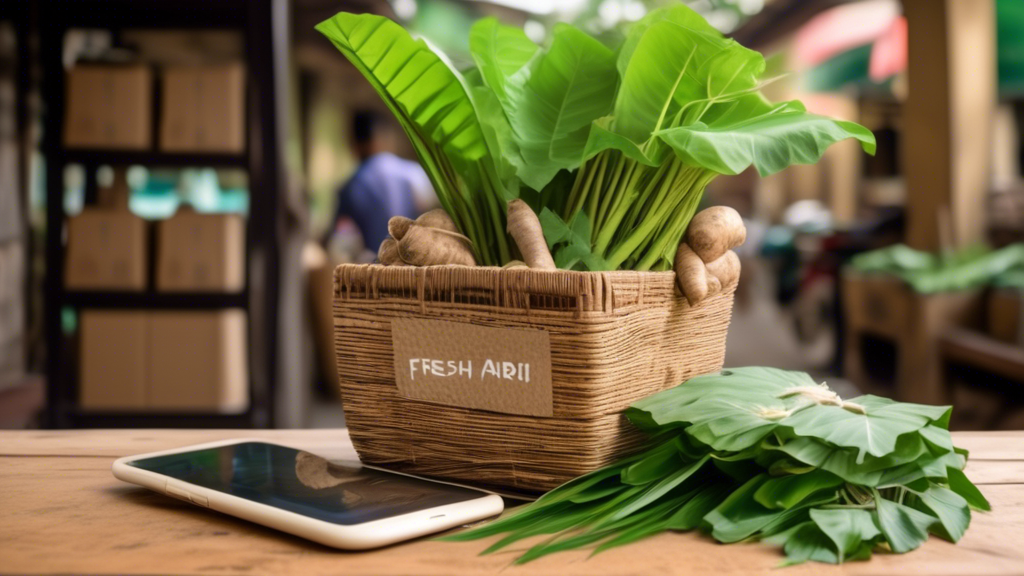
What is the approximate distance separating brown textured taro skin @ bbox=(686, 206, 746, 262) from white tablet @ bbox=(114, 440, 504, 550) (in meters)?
0.28

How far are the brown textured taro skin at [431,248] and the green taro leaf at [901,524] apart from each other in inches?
14.5

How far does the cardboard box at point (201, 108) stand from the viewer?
2725mm

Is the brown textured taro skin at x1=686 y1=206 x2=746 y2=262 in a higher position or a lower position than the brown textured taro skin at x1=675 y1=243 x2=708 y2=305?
higher

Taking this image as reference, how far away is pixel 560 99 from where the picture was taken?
2.41ft

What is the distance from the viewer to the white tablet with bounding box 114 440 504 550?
543 mm

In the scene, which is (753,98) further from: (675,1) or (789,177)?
(789,177)

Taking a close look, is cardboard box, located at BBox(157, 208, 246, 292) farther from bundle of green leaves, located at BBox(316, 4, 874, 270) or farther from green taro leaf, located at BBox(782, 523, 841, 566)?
green taro leaf, located at BBox(782, 523, 841, 566)

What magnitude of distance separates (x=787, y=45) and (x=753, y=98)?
8.50m

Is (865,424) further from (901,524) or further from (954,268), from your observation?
(954,268)

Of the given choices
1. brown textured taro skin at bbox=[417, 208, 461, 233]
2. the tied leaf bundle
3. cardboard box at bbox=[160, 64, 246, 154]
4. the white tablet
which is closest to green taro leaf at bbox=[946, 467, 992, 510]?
the tied leaf bundle

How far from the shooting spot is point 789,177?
13.1m

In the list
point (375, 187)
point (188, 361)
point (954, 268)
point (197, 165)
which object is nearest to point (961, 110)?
point (954, 268)

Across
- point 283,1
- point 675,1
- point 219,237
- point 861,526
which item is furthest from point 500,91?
point 283,1

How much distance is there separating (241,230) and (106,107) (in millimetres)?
573
